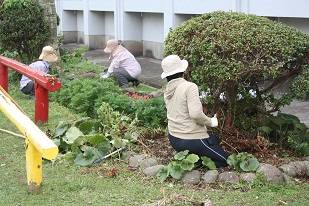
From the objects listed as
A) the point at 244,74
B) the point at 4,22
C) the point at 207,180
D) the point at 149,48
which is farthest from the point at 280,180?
the point at 149,48

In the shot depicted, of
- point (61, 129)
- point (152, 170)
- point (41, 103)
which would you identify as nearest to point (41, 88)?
point (41, 103)

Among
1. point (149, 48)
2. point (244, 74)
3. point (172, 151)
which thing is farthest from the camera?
point (149, 48)

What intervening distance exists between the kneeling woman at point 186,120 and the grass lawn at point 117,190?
461mm

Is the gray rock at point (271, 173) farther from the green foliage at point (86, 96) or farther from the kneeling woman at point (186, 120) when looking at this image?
the green foliage at point (86, 96)

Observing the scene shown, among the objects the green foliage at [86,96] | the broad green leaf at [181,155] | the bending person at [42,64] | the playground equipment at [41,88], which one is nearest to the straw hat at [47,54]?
the bending person at [42,64]

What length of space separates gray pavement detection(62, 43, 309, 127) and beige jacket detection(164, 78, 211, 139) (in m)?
3.55

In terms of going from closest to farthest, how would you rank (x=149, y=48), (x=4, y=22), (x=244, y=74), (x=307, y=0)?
(x=244, y=74) < (x=307, y=0) < (x=4, y=22) < (x=149, y=48)

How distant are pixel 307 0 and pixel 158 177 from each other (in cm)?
691

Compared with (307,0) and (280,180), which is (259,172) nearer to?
(280,180)

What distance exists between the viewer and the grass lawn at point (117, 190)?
5719 mm

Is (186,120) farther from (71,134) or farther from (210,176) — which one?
(71,134)

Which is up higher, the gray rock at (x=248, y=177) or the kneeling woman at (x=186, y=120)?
the kneeling woman at (x=186, y=120)

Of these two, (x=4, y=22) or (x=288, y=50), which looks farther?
(x=4, y=22)

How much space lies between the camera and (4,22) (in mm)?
12773
